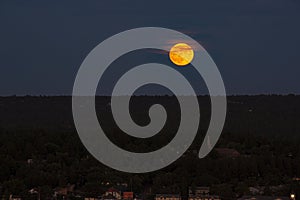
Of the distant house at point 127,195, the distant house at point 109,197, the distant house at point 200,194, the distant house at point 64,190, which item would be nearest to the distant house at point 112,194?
the distant house at point 109,197

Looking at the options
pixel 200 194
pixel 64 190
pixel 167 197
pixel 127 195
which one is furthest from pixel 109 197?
pixel 200 194

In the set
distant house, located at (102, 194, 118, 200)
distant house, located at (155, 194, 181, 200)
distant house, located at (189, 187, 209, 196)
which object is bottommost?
distant house, located at (155, 194, 181, 200)

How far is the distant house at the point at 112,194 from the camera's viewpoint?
3019 cm

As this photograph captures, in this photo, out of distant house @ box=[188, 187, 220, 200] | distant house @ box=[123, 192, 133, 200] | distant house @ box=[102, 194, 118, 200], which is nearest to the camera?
distant house @ box=[188, 187, 220, 200]

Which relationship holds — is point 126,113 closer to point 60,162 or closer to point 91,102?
point 91,102

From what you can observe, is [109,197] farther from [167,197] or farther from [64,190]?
[64,190]

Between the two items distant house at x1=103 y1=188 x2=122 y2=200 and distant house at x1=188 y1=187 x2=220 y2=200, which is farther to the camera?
distant house at x1=103 y1=188 x2=122 y2=200

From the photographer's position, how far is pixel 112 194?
102ft

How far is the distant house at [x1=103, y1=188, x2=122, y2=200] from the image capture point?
30188 mm

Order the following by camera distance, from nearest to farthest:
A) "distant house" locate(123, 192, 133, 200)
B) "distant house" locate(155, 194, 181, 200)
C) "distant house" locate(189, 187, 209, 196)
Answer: "distant house" locate(155, 194, 181, 200) < "distant house" locate(123, 192, 133, 200) < "distant house" locate(189, 187, 209, 196)

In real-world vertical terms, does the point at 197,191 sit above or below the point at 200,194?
above

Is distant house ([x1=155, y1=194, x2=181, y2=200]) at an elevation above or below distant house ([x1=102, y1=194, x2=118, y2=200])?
below

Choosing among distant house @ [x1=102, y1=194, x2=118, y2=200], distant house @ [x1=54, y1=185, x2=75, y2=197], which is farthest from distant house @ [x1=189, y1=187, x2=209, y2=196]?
distant house @ [x1=54, y1=185, x2=75, y2=197]

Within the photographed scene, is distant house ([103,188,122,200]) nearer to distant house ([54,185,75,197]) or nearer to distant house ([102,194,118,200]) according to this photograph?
distant house ([102,194,118,200])
